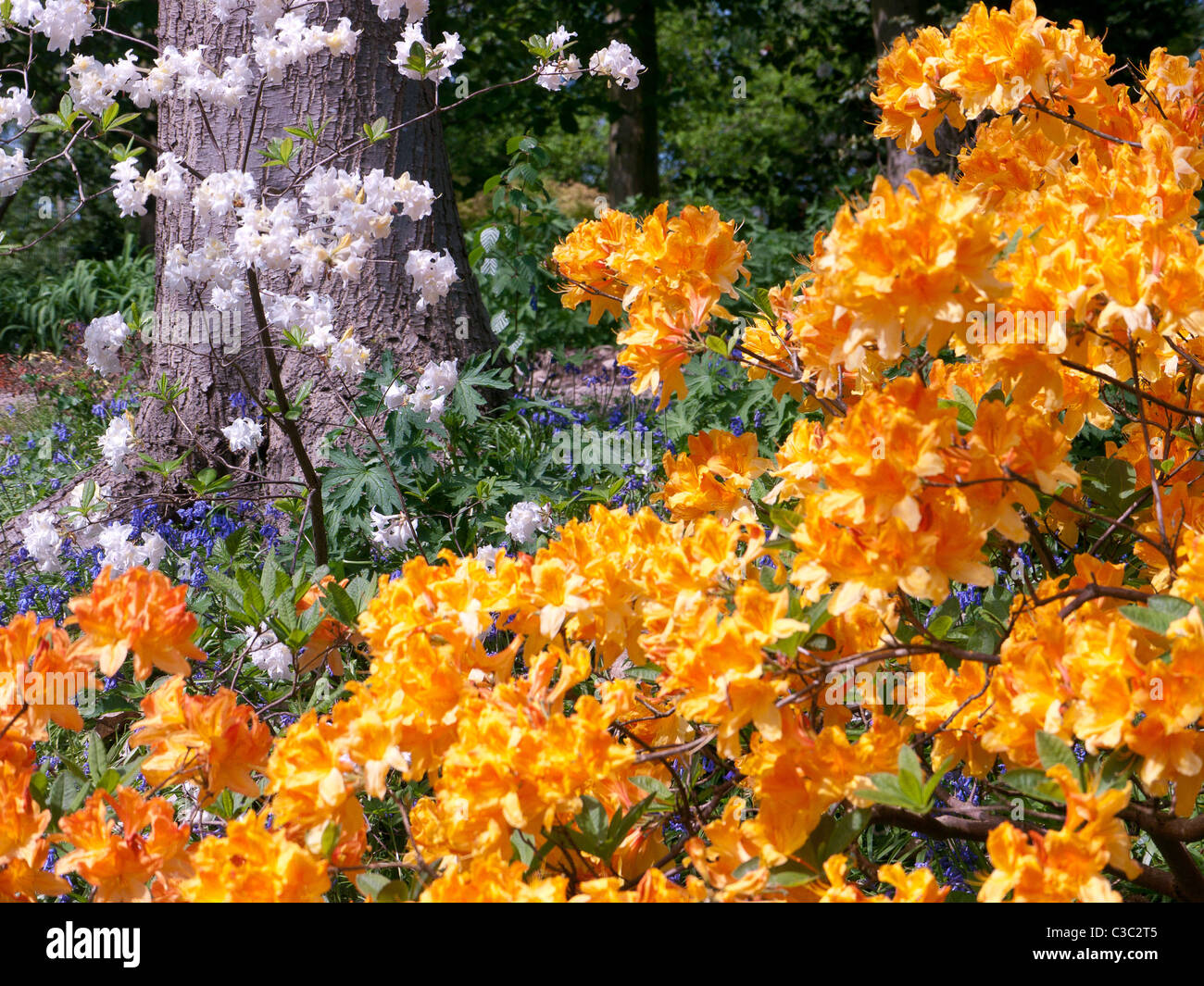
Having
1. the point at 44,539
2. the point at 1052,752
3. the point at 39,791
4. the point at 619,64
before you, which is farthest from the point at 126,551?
the point at 1052,752

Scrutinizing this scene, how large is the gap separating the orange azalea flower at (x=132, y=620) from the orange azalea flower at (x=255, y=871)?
25 cm

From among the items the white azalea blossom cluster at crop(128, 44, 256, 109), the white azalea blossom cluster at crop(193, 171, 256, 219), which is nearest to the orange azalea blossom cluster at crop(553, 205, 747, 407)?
the white azalea blossom cluster at crop(193, 171, 256, 219)

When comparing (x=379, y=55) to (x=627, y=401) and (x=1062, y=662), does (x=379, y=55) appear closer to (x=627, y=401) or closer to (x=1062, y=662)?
(x=627, y=401)

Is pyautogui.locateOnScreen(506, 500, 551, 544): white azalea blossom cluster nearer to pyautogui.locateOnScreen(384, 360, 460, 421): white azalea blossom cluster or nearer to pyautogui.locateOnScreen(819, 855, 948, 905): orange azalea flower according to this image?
pyautogui.locateOnScreen(384, 360, 460, 421): white azalea blossom cluster

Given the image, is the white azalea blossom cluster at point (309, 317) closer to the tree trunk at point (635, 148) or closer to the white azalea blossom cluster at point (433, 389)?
the white azalea blossom cluster at point (433, 389)

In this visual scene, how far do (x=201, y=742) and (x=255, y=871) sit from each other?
0.26 metres

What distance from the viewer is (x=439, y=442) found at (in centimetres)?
298

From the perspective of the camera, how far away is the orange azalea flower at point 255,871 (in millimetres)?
1029

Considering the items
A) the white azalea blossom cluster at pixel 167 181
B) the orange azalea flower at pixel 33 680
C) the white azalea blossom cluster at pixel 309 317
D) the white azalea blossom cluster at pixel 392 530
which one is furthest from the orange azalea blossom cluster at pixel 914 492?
the white azalea blossom cluster at pixel 167 181

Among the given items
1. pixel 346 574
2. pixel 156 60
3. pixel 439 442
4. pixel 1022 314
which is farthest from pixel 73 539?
pixel 1022 314

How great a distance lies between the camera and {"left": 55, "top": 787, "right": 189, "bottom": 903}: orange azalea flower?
114cm

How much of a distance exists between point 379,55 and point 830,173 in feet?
23.3

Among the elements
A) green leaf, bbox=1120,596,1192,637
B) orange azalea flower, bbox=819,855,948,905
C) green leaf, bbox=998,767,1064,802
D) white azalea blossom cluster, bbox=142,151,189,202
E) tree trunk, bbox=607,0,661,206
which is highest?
tree trunk, bbox=607,0,661,206

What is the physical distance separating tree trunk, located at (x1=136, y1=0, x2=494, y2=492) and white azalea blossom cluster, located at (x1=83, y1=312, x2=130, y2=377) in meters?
0.71
